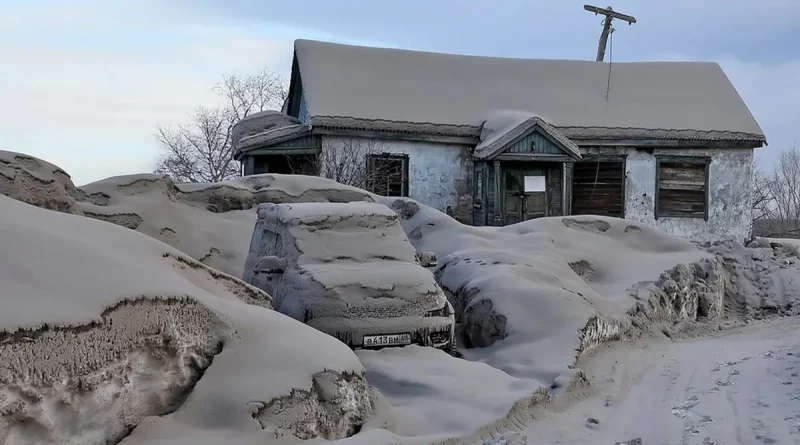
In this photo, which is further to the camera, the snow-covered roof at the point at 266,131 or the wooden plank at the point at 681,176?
the wooden plank at the point at 681,176

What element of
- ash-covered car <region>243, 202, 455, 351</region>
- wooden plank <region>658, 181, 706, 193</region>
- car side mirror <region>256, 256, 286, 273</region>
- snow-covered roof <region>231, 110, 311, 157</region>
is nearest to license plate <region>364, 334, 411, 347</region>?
ash-covered car <region>243, 202, 455, 351</region>

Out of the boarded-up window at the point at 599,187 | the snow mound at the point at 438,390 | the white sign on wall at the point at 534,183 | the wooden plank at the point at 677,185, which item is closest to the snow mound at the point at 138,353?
the snow mound at the point at 438,390

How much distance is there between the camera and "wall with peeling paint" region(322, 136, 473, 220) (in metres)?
22.0

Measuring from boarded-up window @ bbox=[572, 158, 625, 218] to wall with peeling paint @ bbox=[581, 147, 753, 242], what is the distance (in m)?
0.23

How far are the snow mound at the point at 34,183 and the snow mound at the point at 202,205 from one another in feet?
2.01

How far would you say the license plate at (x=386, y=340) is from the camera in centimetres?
815

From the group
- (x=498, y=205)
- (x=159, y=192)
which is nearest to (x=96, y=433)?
(x=159, y=192)

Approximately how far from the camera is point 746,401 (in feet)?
23.6

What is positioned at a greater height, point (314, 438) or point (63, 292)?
point (63, 292)

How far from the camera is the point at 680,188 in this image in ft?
78.6

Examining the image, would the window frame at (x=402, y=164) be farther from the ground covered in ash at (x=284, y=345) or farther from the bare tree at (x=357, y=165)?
the ground covered in ash at (x=284, y=345)

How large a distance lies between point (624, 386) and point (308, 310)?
11.2ft

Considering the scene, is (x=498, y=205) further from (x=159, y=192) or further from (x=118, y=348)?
(x=118, y=348)

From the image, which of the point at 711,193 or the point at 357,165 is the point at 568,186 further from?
the point at 357,165
